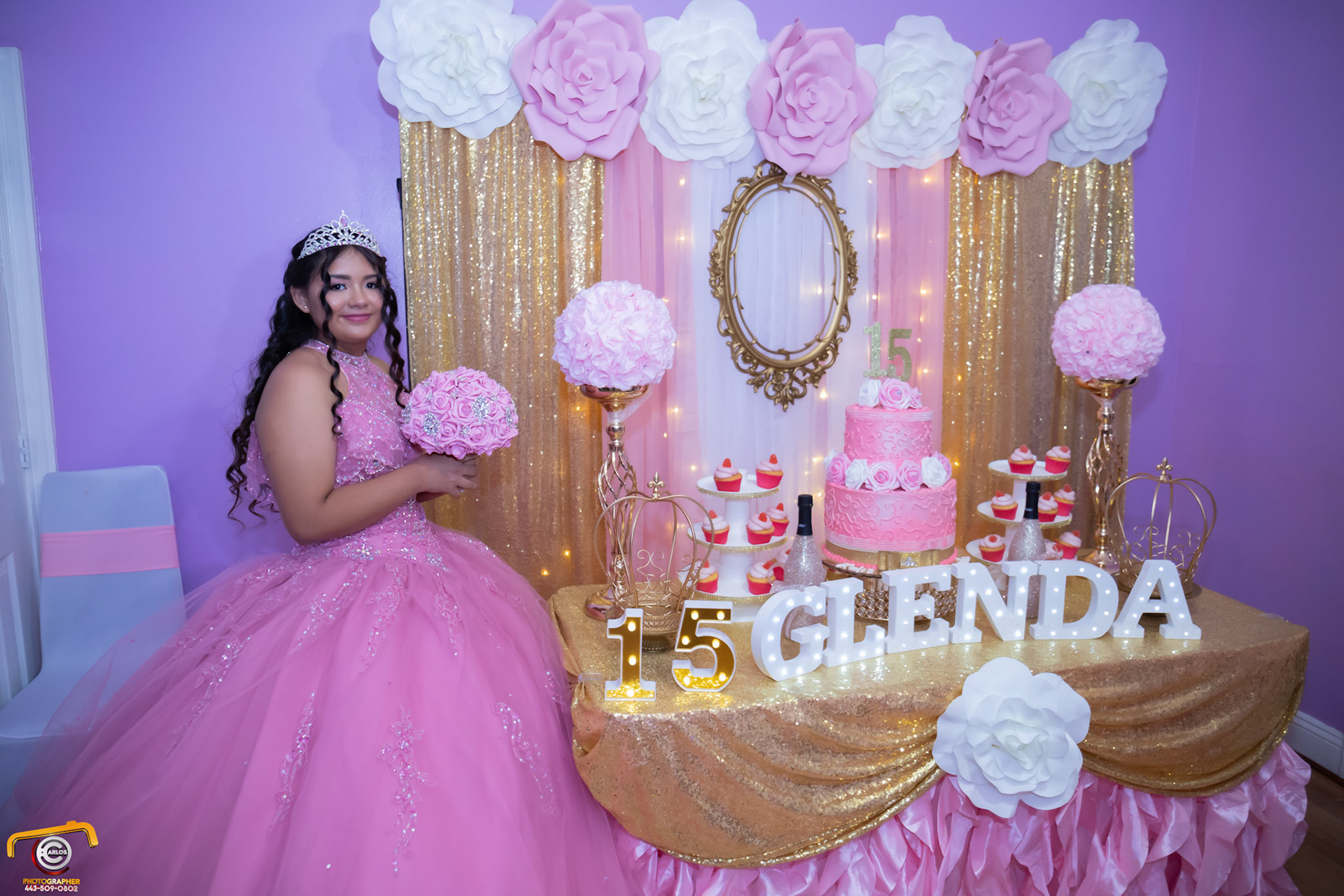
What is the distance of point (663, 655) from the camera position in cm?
227

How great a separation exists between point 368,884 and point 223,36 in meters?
2.65

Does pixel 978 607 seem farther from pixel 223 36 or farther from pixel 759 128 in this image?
pixel 223 36

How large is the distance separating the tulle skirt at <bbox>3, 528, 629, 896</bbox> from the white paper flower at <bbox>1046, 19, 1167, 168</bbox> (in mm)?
2848

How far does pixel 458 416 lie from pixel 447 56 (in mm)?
1273

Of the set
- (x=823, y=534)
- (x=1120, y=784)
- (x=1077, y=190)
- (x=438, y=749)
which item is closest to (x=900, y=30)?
(x=1077, y=190)

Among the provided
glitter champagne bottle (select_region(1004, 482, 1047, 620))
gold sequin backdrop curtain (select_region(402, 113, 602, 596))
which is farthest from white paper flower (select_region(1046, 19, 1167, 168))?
gold sequin backdrop curtain (select_region(402, 113, 602, 596))

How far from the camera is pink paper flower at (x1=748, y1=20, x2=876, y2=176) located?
9.34 feet

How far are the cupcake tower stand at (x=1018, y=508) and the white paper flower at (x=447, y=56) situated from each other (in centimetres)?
217

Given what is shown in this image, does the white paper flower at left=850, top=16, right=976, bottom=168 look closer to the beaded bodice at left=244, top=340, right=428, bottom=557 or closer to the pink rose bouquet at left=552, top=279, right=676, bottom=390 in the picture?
the pink rose bouquet at left=552, top=279, right=676, bottom=390

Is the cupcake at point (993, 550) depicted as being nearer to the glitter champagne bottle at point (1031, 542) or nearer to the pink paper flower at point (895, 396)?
the glitter champagne bottle at point (1031, 542)

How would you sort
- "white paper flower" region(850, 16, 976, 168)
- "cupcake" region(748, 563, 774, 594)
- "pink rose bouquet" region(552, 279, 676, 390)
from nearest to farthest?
1. "pink rose bouquet" region(552, 279, 676, 390)
2. "cupcake" region(748, 563, 774, 594)
3. "white paper flower" region(850, 16, 976, 168)

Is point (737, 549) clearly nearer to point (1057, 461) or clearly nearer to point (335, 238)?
point (1057, 461)

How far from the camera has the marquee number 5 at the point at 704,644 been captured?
6.77ft

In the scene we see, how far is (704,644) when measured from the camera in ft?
6.82
